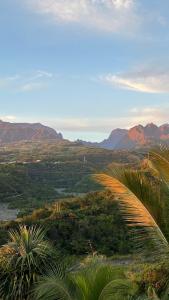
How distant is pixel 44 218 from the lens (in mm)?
38656

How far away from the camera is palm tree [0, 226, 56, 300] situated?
36.6 feet

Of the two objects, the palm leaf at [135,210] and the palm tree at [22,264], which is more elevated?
the palm leaf at [135,210]

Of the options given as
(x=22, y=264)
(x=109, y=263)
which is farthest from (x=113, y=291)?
(x=22, y=264)

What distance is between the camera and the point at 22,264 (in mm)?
11203

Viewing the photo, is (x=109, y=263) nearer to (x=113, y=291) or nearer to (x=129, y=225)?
(x=113, y=291)

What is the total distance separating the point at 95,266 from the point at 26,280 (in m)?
2.82

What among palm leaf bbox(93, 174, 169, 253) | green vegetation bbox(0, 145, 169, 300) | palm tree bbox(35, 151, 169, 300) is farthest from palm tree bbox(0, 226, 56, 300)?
palm leaf bbox(93, 174, 169, 253)

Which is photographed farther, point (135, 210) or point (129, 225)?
point (135, 210)

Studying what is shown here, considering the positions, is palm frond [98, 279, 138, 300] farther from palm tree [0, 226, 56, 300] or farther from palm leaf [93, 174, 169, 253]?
palm tree [0, 226, 56, 300]

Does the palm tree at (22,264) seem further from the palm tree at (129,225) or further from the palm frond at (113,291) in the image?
the palm frond at (113,291)

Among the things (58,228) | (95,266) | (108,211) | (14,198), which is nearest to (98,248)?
(58,228)

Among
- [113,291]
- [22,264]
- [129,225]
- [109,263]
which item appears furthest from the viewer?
[22,264]

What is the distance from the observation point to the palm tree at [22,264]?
1115 centimetres

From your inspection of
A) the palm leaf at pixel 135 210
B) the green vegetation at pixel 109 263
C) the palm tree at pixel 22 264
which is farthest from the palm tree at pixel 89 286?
the palm tree at pixel 22 264
